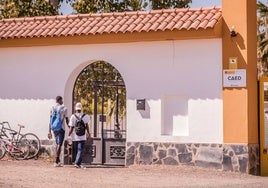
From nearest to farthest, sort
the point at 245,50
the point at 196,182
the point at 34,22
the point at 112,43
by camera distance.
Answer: the point at 196,182, the point at 245,50, the point at 112,43, the point at 34,22

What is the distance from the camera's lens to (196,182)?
1265cm

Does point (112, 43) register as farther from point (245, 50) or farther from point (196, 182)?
point (196, 182)

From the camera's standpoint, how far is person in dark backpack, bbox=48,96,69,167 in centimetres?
1551

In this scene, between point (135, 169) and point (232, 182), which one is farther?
point (135, 169)

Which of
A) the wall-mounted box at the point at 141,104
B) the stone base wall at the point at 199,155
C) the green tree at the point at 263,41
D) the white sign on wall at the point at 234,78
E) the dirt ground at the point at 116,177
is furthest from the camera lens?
the green tree at the point at 263,41

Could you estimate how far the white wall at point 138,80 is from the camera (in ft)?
50.0

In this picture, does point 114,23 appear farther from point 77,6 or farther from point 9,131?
point 77,6

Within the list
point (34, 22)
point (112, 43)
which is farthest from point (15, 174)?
point (34, 22)

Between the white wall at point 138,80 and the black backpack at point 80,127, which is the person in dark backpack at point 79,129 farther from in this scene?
the white wall at point 138,80

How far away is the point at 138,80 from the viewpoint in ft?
52.2

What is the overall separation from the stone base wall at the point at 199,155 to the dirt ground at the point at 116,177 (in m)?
0.21

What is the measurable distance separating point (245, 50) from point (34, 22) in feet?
21.5

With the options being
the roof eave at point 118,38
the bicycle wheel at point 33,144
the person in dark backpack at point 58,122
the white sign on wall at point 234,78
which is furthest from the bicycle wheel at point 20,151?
the white sign on wall at point 234,78

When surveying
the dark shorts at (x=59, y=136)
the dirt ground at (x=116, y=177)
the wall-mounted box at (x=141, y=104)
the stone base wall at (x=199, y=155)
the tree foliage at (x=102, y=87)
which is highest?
the tree foliage at (x=102, y=87)
